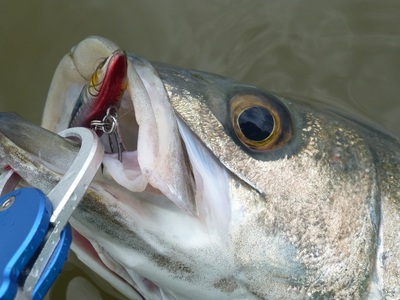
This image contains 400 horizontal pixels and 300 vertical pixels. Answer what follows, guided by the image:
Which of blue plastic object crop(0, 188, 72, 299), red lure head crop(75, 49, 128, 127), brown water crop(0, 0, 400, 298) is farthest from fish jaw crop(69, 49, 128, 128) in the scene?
brown water crop(0, 0, 400, 298)

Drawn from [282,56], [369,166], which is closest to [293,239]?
[369,166]

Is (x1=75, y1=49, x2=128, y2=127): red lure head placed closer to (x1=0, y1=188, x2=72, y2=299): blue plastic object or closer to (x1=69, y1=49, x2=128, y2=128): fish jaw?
(x1=69, y1=49, x2=128, y2=128): fish jaw

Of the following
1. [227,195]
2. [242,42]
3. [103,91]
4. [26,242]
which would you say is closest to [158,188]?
[227,195]

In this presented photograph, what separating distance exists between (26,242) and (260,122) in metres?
0.90

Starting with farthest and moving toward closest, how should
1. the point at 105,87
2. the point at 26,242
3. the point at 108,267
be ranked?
1. the point at 108,267
2. the point at 105,87
3. the point at 26,242

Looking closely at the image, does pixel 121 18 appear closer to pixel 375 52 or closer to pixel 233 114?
pixel 375 52

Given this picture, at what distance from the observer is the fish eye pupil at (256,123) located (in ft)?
6.77

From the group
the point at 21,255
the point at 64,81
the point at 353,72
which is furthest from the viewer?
the point at 353,72

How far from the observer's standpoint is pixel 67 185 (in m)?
1.67

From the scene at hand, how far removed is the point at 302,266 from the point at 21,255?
2.93ft

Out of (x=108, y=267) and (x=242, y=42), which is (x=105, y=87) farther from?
(x=242, y=42)

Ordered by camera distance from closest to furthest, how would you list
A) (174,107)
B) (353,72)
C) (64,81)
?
(174,107) → (64,81) → (353,72)

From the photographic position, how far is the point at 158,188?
74.2 inches

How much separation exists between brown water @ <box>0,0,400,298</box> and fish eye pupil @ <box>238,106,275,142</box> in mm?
1692
